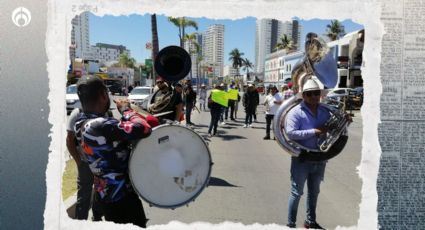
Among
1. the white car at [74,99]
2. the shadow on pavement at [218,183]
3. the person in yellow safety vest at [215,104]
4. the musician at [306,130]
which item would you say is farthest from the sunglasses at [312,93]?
the person in yellow safety vest at [215,104]

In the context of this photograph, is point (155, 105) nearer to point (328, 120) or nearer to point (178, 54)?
point (178, 54)

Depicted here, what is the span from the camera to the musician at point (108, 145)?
86.7 inches

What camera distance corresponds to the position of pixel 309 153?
2.95 metres

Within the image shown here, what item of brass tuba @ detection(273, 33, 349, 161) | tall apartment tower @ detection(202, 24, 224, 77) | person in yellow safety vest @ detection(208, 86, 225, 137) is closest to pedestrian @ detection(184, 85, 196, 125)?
tall apartment tower @ detection(202, 24, 224, 77)

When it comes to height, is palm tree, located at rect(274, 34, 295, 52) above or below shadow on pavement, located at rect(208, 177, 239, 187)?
above

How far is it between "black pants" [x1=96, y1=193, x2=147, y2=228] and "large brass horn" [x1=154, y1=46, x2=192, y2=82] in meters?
1.07

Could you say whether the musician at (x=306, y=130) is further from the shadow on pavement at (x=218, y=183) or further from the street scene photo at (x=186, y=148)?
the shadow on pavement at (x=218, y=183)

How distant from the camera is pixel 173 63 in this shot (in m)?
3.00

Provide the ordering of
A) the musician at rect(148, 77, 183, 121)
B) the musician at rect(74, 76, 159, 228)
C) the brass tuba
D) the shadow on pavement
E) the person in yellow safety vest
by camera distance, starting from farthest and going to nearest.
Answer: the person in yellow safety vest
the shadow on pavement
the musician at rect(148, 77, 183, 121)
the brass tuba
the musician at rect(74, 76, 159, 228)

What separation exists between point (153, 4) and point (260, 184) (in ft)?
10.1

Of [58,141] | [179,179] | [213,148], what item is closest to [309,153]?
[179,179]

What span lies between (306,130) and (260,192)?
1937mm

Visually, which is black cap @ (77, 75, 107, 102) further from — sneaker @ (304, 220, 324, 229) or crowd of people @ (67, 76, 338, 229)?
sneaker @ (304, 220, 324, 229)

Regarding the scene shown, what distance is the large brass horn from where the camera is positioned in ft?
9.64
